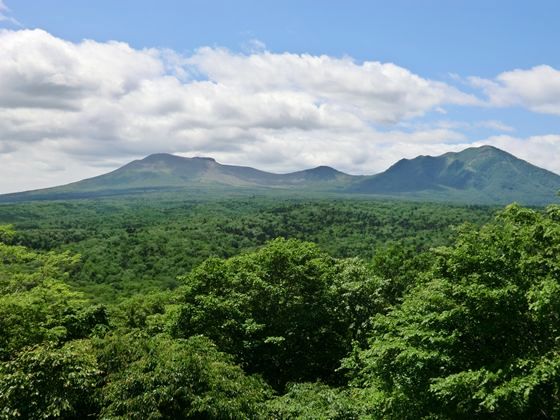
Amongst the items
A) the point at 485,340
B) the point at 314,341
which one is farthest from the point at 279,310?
the point at 485,340

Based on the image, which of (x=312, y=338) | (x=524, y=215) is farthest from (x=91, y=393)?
(x=524, y=215)

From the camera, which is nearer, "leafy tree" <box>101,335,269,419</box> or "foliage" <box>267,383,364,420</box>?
"leafy tree" <box>101,335,269,419</box>

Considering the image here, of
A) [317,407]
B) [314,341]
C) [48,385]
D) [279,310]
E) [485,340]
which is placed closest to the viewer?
[485,340]

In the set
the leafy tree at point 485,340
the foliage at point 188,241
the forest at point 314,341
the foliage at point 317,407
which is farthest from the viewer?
the foliage at point 188,241

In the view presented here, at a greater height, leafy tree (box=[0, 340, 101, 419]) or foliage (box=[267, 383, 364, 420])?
leafy tree (box=[0, 340, 101, 419])

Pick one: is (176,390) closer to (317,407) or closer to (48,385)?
(48,385)

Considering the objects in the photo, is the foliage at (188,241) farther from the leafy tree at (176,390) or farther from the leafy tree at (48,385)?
the leafy tree at (48,385)

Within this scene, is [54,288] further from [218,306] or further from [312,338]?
[312,338]

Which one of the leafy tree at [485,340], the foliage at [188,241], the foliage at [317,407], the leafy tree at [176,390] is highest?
the leafy tree at [485,340]

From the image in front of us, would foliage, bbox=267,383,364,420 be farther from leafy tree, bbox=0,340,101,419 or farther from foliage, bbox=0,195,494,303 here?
foliage, bbox=0,195,494,303

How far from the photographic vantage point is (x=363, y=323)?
29.6 metres

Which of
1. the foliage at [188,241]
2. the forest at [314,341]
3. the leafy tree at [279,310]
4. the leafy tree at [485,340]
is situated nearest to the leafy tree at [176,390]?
the forest at [314,341]

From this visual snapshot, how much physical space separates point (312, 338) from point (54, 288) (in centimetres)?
1586

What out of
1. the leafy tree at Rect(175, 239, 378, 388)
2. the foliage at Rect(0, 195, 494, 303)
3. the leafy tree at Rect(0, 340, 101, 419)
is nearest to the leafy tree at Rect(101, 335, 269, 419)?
the leafy tree at Rect(0, 340, 101, 419)
